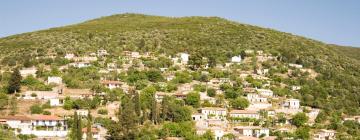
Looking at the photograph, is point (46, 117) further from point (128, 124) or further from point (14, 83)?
point (14, 83)

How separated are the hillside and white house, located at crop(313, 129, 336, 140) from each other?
1364cm

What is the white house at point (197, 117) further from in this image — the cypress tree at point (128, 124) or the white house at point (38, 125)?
the white house at point (38, 125)

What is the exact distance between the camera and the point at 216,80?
89562 millimetres

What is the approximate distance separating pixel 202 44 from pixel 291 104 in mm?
38146

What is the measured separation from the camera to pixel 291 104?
81.1 metres

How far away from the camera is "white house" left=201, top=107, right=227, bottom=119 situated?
73.5 meters

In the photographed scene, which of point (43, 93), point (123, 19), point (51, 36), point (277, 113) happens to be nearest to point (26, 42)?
point (51, 36)

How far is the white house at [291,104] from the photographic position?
8075 centimetres

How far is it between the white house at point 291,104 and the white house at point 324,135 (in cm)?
903

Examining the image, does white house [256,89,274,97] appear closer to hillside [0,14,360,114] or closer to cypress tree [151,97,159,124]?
hillside [0,14,360,114]

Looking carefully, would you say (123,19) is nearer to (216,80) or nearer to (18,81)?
(216,80)

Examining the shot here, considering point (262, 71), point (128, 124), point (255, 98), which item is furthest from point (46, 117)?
point (262, 71)

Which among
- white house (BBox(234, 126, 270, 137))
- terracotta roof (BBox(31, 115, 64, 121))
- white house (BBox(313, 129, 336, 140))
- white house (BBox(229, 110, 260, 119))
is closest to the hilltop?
white house (BBox(229, 110, 260, 119))

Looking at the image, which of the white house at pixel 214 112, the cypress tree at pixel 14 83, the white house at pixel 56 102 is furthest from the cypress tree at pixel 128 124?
the cypress tree at pixel 14 83
